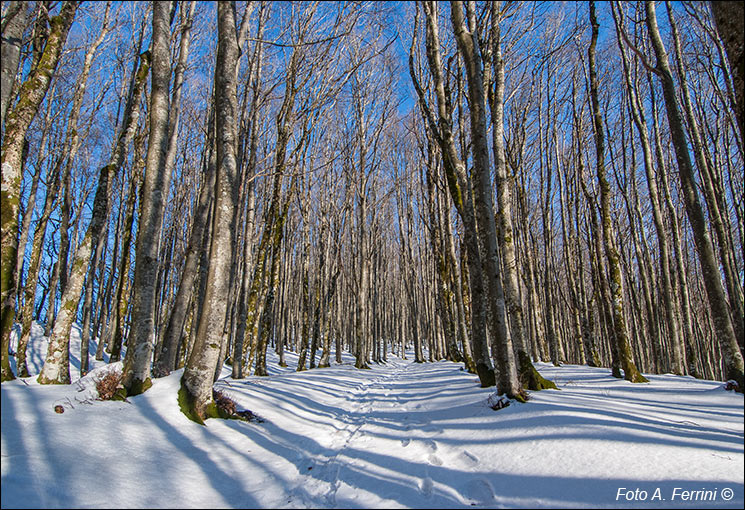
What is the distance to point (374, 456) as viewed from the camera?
3377 millimetres

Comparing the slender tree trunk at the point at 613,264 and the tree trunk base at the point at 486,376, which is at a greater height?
the slender tree trunk at the point at 613,264

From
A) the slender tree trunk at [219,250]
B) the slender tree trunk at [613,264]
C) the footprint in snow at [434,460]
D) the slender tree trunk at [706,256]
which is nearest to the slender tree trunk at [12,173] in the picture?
the slender tree trunk at [219,250]

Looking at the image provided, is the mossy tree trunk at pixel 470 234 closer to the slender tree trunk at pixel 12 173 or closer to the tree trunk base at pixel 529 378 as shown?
the tree trunk base at pixel 529 378

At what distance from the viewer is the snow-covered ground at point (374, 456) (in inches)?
88.4

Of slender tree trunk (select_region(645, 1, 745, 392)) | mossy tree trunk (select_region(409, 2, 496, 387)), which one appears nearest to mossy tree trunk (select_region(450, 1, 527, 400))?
mossy tree trunk (select_region(409, 2, 496, 387))

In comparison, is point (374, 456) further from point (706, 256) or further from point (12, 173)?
point (706, 256)

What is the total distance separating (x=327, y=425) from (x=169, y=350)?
3733 mm

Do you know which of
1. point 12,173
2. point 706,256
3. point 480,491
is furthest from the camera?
point 706,256

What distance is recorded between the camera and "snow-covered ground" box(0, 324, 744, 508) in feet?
7.36

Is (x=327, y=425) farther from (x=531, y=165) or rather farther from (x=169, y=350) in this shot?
(x=531, y=165)

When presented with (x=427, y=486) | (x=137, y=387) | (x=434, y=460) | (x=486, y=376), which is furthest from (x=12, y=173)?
(x=486, y=376)

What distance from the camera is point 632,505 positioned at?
214 cm

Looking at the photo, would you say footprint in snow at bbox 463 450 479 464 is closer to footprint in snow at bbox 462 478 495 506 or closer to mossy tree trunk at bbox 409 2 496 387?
footprint in snow at bbox 462 478 495 506

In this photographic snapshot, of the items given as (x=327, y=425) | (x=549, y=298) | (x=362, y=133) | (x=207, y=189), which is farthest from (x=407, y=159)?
(x=327, y=425)
